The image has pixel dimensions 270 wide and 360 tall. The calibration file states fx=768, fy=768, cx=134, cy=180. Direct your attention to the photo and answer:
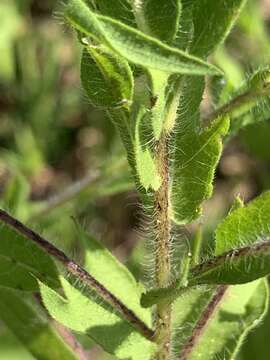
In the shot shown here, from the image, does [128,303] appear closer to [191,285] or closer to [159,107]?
[191,285]

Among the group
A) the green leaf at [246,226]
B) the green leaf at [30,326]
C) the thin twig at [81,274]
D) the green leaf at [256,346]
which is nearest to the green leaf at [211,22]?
the green leaf at [246,226]

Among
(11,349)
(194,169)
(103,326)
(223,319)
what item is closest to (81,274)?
(103,326)

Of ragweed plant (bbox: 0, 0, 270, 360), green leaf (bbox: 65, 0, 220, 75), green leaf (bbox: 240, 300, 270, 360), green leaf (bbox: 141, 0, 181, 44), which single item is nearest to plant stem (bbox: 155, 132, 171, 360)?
ragweed plant (bbox: 0, 0, 270, 360)

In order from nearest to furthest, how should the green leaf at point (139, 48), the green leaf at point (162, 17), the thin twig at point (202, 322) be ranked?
Result: the green leaf at point (139, 48) → the green leaf at point (162, 17) → the thin twig at point (202, 322)

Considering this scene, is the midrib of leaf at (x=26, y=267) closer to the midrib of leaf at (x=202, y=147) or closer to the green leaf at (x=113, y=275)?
the green leaf at (x=113, y=275)

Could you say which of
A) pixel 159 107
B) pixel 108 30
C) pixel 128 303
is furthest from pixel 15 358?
pixel 108 30
